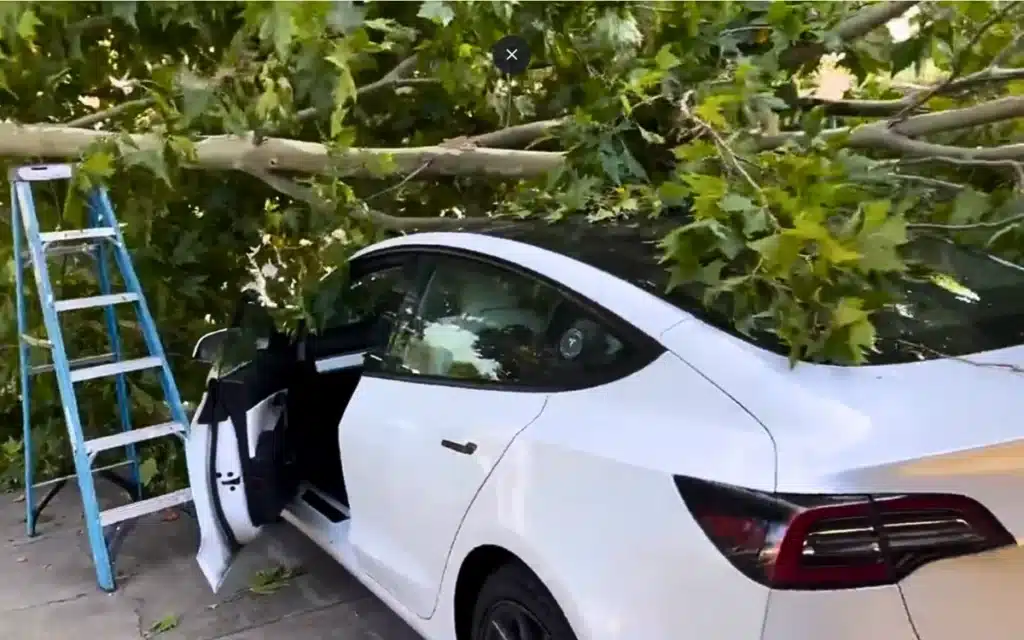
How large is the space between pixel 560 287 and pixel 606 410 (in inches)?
16.1

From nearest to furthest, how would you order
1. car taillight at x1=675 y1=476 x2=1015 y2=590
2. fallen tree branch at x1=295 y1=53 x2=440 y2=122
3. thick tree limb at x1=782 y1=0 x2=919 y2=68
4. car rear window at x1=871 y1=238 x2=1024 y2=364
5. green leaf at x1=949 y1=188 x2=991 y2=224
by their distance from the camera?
car taillight at x1=675 y1=476 x2=1015 y2=590 < car rear window at x1=871 y1=238 x2=1024 y2=364 < green leaf at x1=949 y1=188 x2=991 y2=224 < thick tree limb at x1=782 y1=0 x2=919 y2=68 < fallen tree branch at x1=295 y1=53 x2=440 y2=122

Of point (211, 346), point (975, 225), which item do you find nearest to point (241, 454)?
point (211, 346)

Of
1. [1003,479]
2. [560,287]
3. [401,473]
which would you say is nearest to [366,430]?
[401,473]

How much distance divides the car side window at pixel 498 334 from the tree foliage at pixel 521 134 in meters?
0.29

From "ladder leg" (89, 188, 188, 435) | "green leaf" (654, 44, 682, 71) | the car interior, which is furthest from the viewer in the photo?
"ladder leg" (89, 188, 188, 435)

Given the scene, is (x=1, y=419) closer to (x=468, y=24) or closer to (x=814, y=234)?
(x=468, y=24)

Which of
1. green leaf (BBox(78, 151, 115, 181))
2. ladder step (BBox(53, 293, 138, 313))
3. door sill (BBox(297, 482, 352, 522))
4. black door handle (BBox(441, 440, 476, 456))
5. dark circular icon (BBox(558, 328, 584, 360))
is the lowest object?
door sill (BBox(297, 482, 352, 522))

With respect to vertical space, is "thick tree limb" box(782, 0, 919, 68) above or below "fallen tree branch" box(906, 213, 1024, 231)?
above

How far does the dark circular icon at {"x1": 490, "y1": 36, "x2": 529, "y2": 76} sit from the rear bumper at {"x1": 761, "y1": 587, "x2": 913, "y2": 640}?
98.9 inches

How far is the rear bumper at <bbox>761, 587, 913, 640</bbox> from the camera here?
5.95ft

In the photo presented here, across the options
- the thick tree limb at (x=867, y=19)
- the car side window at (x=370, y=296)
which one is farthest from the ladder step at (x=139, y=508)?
the thick tree limb at (x=867, y=19)

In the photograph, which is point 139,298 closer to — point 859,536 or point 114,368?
point 114,368

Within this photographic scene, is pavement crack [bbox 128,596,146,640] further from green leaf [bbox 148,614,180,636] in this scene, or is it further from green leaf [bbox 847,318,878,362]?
green leaf [bbox 847,318,878,362]

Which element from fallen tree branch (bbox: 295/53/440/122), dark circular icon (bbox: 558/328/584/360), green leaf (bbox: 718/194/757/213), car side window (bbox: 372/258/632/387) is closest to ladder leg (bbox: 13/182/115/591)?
fallen tree branch (bbox: 295/53/440/122)
